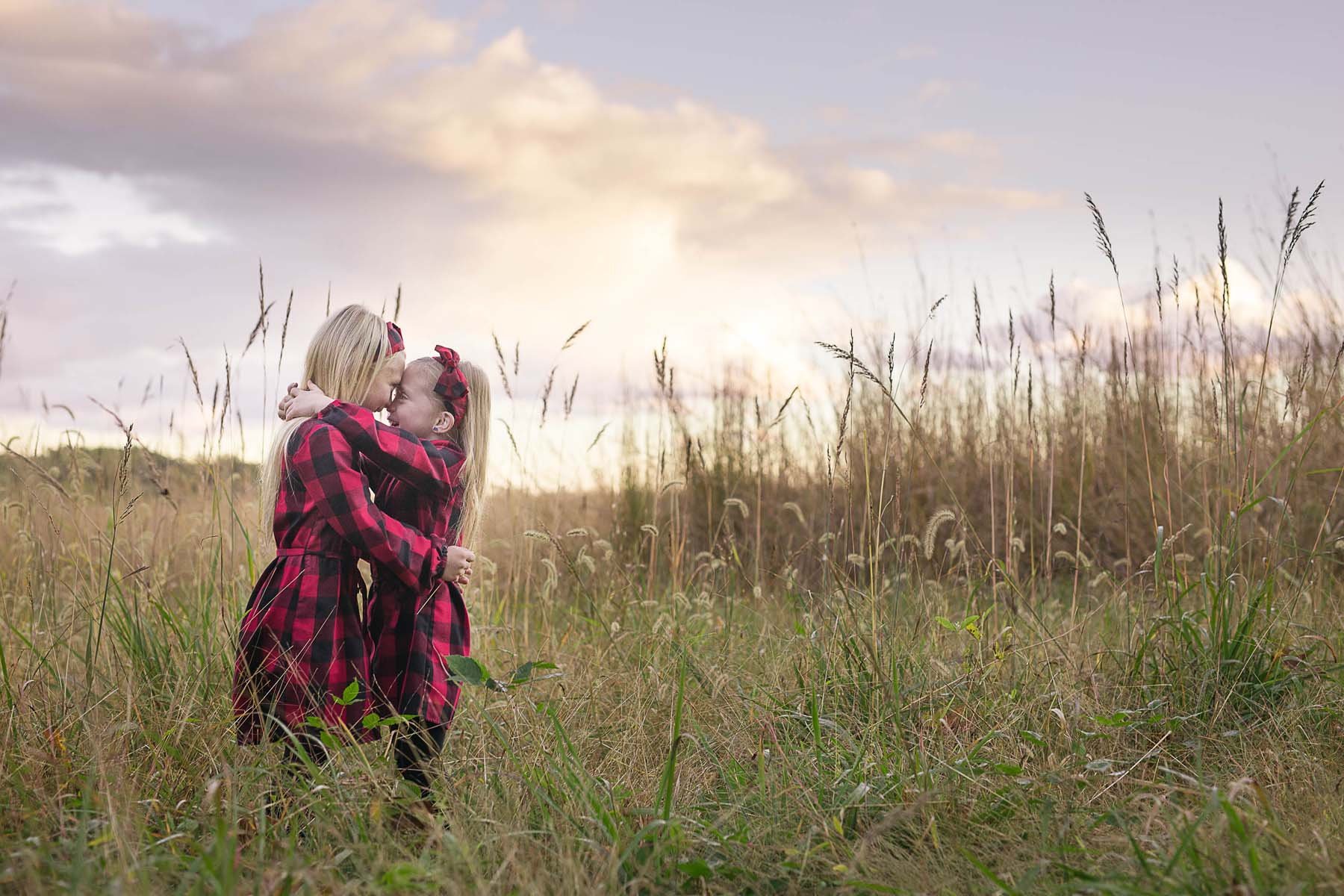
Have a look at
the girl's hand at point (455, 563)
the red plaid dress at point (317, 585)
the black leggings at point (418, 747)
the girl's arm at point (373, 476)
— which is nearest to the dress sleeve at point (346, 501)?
the red plaid dress at point (317, 585)

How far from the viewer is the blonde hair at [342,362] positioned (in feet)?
7.38

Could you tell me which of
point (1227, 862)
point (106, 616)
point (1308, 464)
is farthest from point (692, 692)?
point (1308, 464)

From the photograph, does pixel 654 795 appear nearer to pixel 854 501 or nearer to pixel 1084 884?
pixel 1084 884

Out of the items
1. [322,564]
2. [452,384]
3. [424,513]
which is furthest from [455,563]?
[452,384]

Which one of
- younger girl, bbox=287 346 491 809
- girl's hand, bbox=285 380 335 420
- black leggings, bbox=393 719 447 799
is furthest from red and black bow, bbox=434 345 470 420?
black leggings, bbox=393 719 447 799

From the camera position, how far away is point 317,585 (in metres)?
2.16

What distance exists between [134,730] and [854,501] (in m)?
3.54

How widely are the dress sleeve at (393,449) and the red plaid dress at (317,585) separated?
0.03 meters

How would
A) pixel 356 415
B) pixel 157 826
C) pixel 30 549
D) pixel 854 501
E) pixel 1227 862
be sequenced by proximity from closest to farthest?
pixel 1227 862, pixel 157 826, pixel 356 415, pixel 30 549, pixel 854 501

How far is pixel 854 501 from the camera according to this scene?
505cm

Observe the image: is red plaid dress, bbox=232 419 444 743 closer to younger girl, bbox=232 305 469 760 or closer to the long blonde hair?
younger girl, bbox=232 305 469 760

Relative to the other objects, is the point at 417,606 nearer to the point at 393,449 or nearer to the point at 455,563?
the point at 455,563

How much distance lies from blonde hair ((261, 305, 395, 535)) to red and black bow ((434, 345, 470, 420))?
0.14m

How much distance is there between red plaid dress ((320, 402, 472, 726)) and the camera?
7.24 feet
